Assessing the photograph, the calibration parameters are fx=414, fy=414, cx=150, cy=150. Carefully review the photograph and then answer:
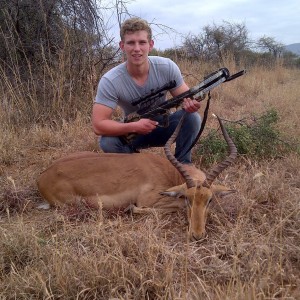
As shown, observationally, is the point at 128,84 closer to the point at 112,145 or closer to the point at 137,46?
the point at 137,46

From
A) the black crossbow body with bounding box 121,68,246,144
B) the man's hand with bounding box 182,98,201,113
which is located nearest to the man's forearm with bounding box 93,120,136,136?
the black crossbow body with bounding box 121,68,246,144

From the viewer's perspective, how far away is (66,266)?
8.55ft

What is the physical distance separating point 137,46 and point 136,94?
1.86ft

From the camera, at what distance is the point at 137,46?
447cm

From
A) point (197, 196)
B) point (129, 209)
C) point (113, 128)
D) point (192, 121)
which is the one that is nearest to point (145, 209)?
point (129, 209)

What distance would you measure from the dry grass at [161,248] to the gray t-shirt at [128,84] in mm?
1275

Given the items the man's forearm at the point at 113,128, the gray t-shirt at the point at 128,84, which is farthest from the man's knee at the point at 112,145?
the gray t-shirt at the point at 128,84

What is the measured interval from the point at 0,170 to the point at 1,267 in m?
2.48

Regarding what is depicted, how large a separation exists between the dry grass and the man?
33.4 inches

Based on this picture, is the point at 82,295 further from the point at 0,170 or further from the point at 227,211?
the point at 0,170

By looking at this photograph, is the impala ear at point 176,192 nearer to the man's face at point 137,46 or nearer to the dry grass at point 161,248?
the dry grass at point 161,248

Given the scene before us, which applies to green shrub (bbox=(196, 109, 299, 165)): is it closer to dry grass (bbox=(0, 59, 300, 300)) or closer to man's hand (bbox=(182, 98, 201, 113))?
dry grass (bbox=(0, 59, 300, 300))

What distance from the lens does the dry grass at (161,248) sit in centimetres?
247

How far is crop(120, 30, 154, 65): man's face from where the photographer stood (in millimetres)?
4465
